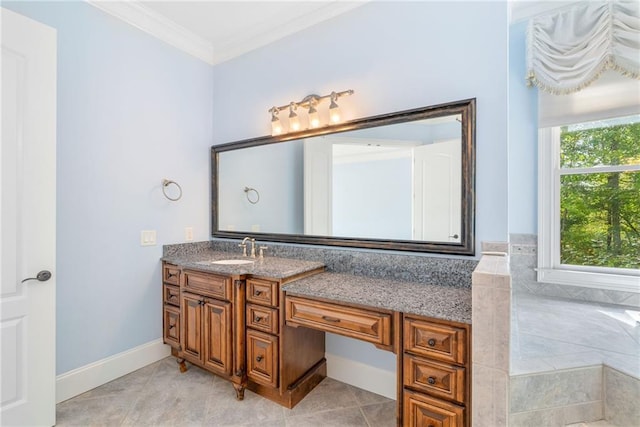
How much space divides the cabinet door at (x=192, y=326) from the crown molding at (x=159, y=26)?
212cm

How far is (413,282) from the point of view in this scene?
1815 millimetres

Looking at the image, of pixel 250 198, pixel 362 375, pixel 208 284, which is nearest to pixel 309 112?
pixel 250 198

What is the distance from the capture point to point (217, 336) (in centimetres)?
195

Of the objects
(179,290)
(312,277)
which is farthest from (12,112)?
(312,277)

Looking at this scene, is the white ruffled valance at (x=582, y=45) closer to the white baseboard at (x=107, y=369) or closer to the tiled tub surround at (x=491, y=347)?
the tiled tub surround at (x=491, y=347)

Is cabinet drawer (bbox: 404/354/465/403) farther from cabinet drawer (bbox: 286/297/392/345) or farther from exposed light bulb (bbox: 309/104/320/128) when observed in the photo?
exposed light bulb (bbox: 309/104/320/128)

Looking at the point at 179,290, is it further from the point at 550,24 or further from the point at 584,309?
the point at 550,24

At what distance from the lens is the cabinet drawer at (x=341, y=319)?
4.68 feet

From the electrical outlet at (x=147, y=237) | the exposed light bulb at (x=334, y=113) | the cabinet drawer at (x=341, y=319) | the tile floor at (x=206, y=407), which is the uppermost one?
the exposed light bulb at (x=334, y=113)

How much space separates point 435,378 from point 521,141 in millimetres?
2453

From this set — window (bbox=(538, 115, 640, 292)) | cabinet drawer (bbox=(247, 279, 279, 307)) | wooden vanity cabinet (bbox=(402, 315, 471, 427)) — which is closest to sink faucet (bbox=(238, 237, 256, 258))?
cabinet drawer (bbox=(247, 279, 279, 307))

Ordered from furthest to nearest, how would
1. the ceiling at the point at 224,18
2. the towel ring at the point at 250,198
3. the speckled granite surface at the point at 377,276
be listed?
the towel ring at the point at 250,198, the ceiling at the point at 224,18, the speckled granite surface at the point at 377,276

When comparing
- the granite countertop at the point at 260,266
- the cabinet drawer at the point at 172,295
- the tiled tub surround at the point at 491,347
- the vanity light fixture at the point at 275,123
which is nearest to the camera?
the tiled tub surround at the point at 491,347

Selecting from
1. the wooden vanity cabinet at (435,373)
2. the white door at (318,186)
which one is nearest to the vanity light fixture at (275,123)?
the white door at (318,186)
